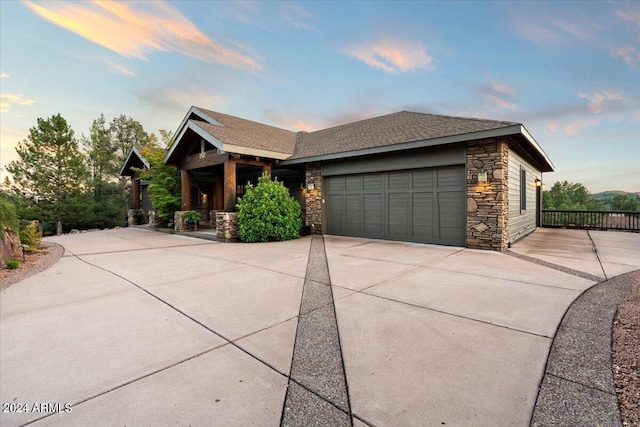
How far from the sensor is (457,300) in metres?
3.38

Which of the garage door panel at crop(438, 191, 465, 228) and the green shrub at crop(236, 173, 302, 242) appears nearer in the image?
the garage door panel at crop(438, 191, 465, 228)

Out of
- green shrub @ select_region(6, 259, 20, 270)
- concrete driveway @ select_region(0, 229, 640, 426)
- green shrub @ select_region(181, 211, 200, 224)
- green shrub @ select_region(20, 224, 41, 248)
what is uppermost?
green shrub @ select_region(181, 211, 200, 224)

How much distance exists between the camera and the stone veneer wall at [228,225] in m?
9.15

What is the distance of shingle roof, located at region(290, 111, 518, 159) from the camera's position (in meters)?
7.27

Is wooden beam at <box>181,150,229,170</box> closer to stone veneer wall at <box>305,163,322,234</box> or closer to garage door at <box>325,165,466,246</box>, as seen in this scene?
stone veneer wall at <box>305,163,322,234</box>

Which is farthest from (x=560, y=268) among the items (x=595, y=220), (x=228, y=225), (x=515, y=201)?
(x=595, y=220)

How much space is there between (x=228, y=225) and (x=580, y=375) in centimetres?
884

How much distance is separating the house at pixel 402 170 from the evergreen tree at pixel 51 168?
1114 centimetres

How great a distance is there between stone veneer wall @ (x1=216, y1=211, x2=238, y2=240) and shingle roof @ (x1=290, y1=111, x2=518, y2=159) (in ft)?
10.6

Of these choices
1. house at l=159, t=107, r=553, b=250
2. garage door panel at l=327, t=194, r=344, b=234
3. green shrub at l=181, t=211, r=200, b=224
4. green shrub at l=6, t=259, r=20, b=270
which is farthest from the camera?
green shrub at l=181, t=211, r=200, b=224

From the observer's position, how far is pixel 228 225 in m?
9.16

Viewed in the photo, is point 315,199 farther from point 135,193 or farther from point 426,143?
point 135,193

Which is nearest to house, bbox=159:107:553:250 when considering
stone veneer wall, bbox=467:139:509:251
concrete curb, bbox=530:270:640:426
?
stone veneer wall, bbox=467:139:509:251

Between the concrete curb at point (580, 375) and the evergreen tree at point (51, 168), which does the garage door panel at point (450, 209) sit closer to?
the concrete curb at point (580, 375)
